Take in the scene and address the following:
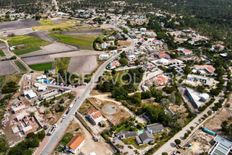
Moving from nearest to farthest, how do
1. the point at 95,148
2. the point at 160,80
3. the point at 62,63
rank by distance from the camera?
the point at 95,148 → the point at 160,80 → the point at 62,63

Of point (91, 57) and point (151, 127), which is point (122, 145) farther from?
point (91, 57)

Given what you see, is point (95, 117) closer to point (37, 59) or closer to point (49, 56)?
point (37, 59)

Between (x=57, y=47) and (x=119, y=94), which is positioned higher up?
(x=57, y=47)

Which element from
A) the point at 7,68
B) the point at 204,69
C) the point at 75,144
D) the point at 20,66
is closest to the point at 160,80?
the point at 204,69

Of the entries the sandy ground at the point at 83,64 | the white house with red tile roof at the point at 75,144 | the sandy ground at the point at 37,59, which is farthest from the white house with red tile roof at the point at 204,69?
the sandy ground at the point at 37,59

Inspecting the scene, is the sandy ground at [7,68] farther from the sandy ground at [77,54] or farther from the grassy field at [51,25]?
the grassy field at [51,25]
